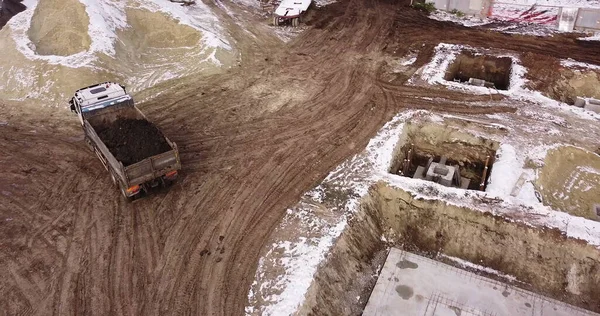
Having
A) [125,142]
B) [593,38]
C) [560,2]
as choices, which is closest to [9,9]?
[125,142]

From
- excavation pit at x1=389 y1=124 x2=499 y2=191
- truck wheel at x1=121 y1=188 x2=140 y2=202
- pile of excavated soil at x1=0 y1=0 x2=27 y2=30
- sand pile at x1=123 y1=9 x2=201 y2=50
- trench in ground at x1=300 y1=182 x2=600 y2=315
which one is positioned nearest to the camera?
trench in ground at x1=300 y1=182 x2=600 y2=315

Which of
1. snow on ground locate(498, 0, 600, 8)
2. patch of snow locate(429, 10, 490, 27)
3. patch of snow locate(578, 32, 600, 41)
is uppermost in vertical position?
snow on ground locate(498, 0, 600, 8)

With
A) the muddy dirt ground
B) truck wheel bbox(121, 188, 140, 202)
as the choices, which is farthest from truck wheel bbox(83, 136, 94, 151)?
truck wheel bbox(121, 188, 140, 202)

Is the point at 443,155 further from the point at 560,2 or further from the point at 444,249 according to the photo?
the point at 560,2

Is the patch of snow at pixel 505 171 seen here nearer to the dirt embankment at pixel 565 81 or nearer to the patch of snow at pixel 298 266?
the patch of snow at pixel 298 266

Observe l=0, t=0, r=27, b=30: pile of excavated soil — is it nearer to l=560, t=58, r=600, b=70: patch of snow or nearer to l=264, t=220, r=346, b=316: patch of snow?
l=264, t=220, r=346, b=316: patch of snow

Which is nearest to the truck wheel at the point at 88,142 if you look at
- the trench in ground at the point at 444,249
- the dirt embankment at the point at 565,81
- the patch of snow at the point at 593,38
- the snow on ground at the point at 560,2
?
the trench in ground at the point at 444,249
